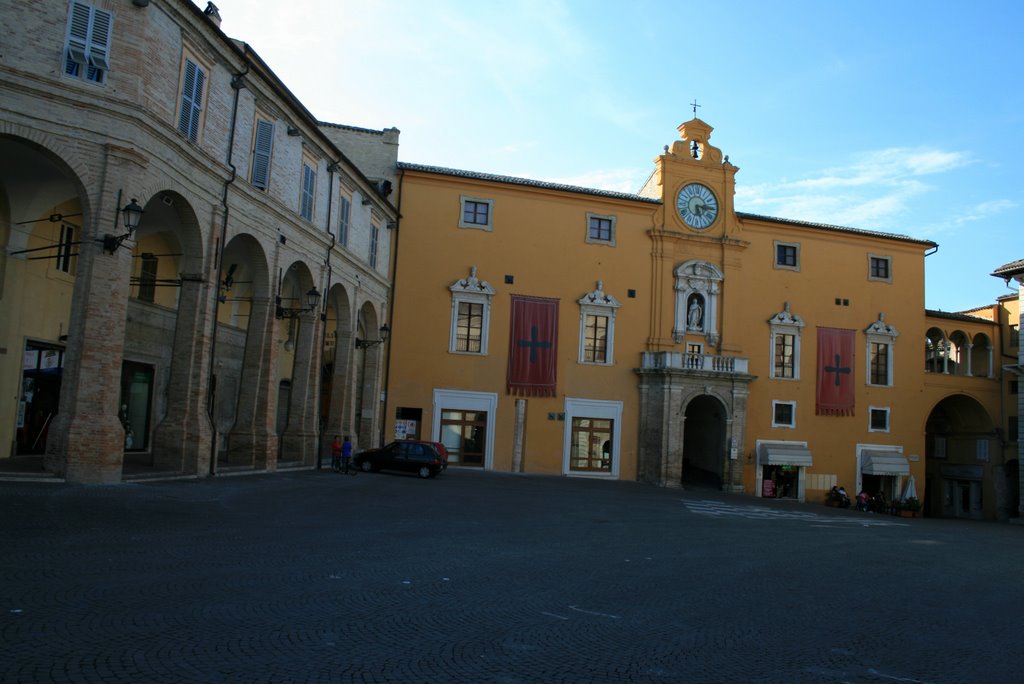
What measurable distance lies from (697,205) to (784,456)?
→ 12377 mm

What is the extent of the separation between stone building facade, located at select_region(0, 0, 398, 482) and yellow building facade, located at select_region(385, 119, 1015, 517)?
18.9ft

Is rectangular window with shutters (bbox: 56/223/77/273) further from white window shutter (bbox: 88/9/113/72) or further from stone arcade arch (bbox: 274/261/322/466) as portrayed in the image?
stone arcade arch (bbox: 274/261/322/466)

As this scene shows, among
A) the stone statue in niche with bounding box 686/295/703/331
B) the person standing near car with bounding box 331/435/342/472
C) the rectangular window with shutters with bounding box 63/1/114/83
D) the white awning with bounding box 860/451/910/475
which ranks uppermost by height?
the rectangular window with shutters with bounding box 63/1/114/83

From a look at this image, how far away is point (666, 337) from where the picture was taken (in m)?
38.5

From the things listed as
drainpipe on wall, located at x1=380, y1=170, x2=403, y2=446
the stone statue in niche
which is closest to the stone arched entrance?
the stone statue in niche

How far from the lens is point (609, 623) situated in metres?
8.23

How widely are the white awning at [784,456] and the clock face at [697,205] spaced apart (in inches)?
425

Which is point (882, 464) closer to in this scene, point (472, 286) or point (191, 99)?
point (472, 286)

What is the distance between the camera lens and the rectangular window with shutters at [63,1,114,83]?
A: 53.4ft

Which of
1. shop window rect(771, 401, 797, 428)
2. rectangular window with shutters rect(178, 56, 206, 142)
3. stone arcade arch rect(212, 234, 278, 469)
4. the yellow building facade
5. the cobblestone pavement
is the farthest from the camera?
shop window rect(771, 401, 797, 428)

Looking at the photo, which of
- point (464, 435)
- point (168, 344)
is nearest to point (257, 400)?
point (168, 344)

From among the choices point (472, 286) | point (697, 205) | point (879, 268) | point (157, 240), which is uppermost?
point (697, 205)

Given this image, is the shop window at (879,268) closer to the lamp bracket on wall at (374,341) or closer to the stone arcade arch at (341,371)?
the lamp bracket on wall at (374,341)

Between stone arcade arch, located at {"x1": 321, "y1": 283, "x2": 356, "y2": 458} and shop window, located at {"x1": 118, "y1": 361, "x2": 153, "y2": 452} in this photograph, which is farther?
stone arcade arch, located at {"x1": 321, "y1": 283, "x2": 356, "y2": 458}
